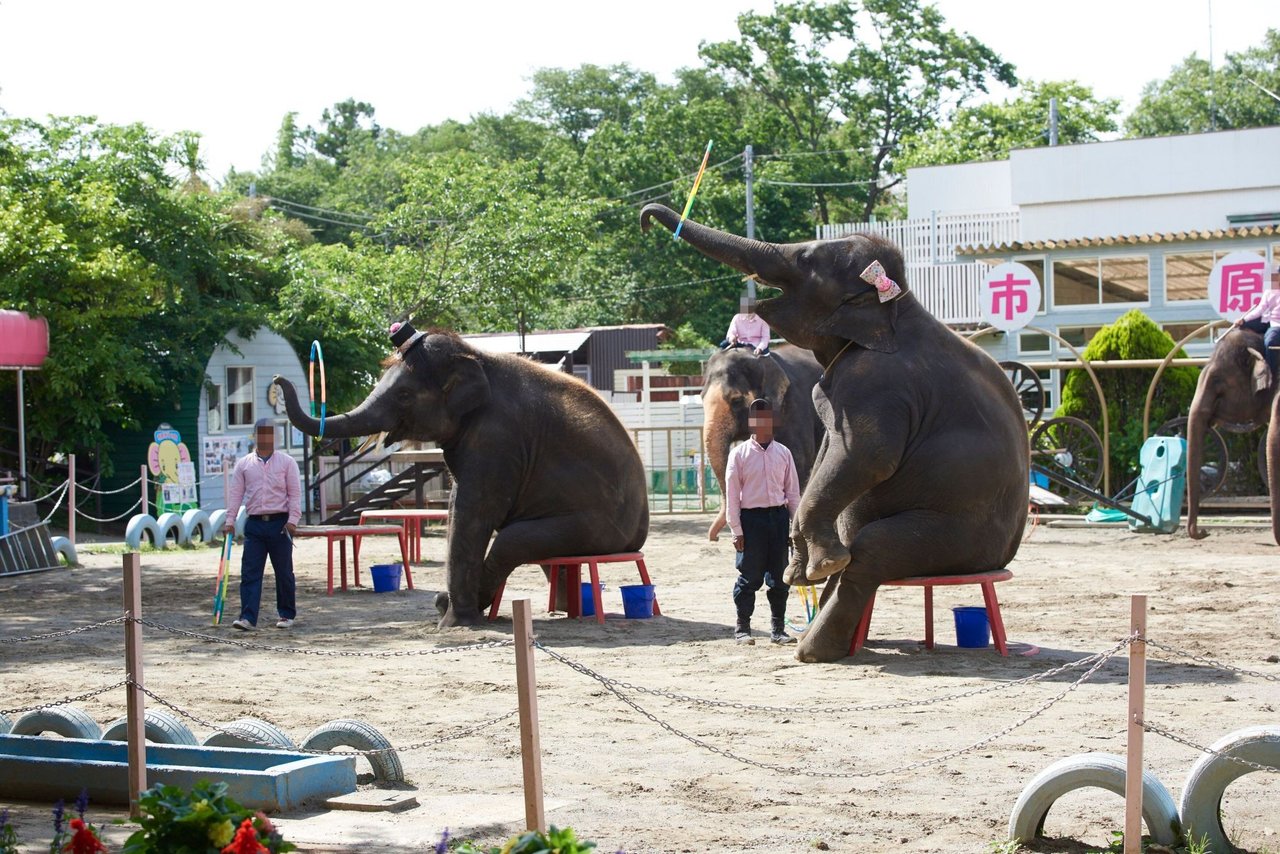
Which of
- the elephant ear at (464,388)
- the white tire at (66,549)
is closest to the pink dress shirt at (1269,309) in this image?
the elephant ear at (464,388)

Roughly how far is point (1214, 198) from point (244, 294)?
68.0 feet

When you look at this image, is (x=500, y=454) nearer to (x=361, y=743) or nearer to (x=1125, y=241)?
(x=361, y=743)


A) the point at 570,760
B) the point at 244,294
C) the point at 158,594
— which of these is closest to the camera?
the point at 570,760

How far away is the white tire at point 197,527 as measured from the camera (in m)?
23.0

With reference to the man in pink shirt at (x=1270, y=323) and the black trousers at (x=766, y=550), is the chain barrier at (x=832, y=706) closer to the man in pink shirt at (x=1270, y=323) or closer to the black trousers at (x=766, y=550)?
the black trousers at (x=766, y=550)

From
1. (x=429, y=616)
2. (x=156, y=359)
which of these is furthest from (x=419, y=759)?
(x=156, y=359)

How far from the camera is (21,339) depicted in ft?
77.9

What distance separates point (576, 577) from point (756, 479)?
8.49 feet

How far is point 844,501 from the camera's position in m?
10.1

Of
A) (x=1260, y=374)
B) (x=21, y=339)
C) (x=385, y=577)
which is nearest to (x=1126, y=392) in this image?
(x=1260, y=374)

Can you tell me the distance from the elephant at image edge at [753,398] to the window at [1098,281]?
14200mm

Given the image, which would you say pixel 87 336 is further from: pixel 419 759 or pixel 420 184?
pixel 419 759

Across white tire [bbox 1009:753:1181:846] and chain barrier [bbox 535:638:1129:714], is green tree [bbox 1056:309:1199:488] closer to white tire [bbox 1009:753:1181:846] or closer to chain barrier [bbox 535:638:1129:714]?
chain barrier [bbox 535:638:1129:714]

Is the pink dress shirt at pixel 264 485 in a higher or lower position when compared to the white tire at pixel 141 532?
higher
